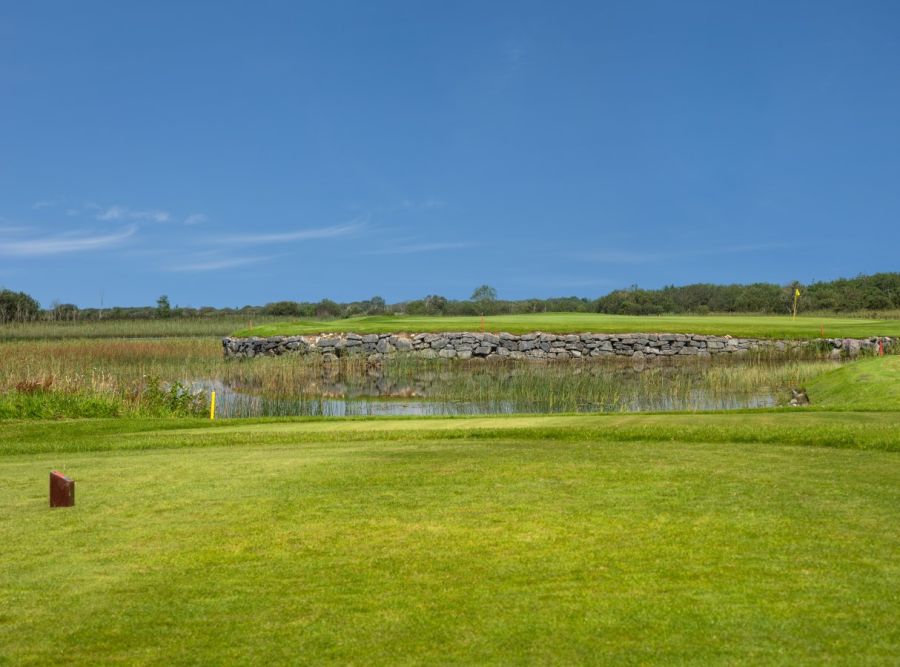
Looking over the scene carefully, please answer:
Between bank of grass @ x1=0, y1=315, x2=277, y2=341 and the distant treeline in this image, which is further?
the distant treeline

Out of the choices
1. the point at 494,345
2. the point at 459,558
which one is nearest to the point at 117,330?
the point at 494,345

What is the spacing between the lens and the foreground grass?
356 centimetres

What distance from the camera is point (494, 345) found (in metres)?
38.7

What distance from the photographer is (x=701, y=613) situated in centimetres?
379

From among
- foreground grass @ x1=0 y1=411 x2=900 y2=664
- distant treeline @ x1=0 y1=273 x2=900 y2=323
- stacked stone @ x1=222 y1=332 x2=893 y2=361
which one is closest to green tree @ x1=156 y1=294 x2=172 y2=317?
distant treeline @ x1=0 y1=273 x2=900 y2=323

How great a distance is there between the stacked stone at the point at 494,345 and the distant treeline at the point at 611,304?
20.7m

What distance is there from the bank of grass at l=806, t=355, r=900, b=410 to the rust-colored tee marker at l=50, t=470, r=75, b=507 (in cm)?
1383

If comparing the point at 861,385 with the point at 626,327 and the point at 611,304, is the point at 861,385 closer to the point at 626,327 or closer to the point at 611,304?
the point at 626,327

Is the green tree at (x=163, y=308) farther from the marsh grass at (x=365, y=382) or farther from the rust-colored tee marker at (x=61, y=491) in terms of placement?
the rust-colored tee marker at (x=61, y=491)

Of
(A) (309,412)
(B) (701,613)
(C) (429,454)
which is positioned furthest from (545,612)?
(A) (309,412)

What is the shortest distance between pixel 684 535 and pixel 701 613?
1254 millimetres

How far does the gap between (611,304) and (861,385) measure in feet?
149

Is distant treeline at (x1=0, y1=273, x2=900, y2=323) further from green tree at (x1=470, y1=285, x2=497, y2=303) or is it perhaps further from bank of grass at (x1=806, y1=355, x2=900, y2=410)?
bank of grass at (x1=806, y1=355, x2=900, y2=410)

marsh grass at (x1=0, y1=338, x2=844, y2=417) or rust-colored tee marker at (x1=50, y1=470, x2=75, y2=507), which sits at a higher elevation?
rust-colored tee marker at (x1=50, y1=470, x2=75, y2=507)
